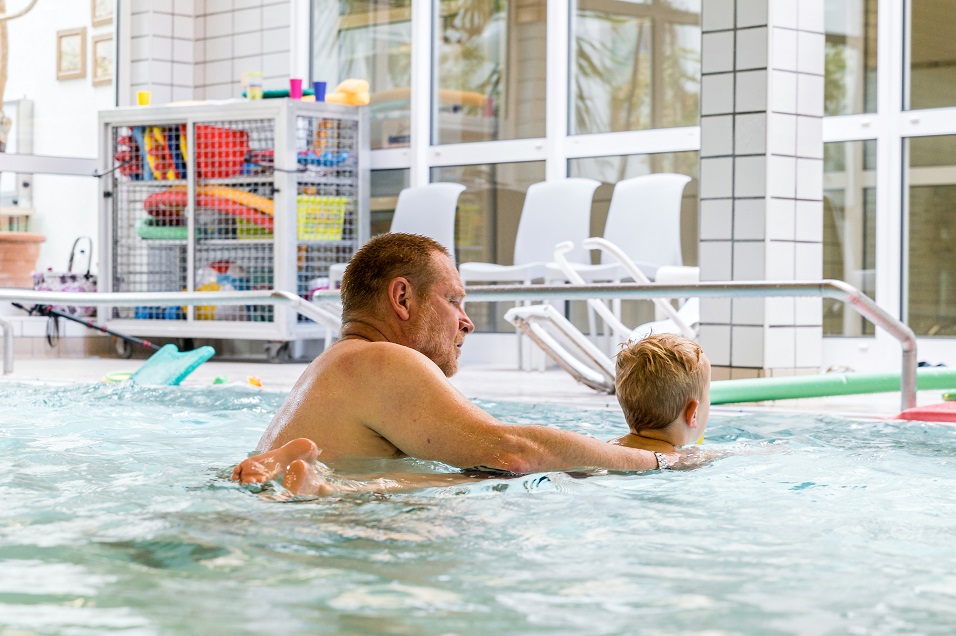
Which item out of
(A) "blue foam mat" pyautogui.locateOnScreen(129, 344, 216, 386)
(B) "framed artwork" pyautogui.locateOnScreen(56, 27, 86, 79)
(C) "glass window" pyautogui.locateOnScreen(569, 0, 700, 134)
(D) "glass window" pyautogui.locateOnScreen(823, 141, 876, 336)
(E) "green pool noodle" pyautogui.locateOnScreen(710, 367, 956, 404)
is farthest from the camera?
(B) "framed artwork" pyautogui.locateOnScreen(56, 27, 86, 79)

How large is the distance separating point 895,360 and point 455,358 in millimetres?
4965

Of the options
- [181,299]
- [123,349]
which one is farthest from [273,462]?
[123,349]

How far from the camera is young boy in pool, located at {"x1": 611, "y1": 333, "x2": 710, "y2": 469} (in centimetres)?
270

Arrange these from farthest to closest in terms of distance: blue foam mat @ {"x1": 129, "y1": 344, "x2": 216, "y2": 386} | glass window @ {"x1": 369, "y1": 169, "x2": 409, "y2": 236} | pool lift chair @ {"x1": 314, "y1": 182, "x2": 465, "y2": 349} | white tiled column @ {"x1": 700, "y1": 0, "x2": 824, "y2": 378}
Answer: glass window @ {"x1": 369, "y1": 169, "x2": 409, "y2": 236}
pool lift chair @ {"x1": 314, "y1": 182, "x2": 465, "y2": 349}
white tiled column @ {"x1": 700, "y1": 0, "x2": 824, "y2": 378}
blue foam mat @ {"x1": 129, "y1": 344, "x2": 216, "y2": 386}

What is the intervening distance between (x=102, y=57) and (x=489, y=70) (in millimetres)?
3319

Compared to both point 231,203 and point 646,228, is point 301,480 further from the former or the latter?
point 231,203

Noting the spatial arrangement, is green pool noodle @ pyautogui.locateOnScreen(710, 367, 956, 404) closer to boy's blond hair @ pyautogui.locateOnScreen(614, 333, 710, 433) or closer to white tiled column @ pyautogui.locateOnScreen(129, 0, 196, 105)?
boy's blond hair @ pyautogui.locateOnScreen(614, 333, 710, 433)

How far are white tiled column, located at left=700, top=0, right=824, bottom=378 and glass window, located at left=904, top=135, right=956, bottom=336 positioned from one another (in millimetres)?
1204

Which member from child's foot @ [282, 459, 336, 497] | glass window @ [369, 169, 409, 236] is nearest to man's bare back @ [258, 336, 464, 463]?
child's foot @ [282, 459, 336, 497]

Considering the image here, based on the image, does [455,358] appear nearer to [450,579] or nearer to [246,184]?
Answer: [450,579]

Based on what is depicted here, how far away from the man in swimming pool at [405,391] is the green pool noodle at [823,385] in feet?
6.63

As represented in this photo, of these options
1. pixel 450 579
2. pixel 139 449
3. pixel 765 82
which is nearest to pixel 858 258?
pixel 765 82

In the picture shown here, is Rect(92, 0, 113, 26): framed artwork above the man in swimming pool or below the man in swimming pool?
above

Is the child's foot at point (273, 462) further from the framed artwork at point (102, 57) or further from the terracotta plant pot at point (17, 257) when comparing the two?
the framed artwork at point (102, 57)
